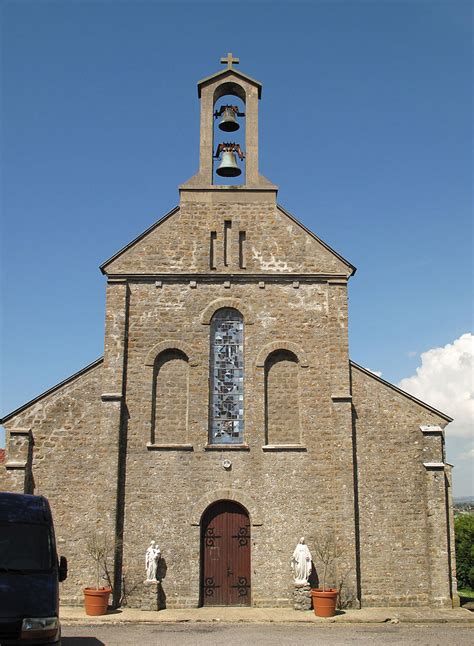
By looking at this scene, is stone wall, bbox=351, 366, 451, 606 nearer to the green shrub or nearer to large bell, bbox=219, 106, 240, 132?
large bell, bbox=219, 106, 240, 132

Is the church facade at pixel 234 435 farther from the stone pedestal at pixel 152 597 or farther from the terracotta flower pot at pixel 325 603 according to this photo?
the terracotta flower pot at pixel 325 603

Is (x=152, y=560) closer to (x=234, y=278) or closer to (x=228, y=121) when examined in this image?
(x=234, y=278)

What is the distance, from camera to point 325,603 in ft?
56.3

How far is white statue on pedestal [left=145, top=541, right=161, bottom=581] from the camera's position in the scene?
18.1 meters

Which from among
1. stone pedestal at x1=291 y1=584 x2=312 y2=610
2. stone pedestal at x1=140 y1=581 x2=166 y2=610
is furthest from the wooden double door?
stone pedestal at x1=291 y1=584 x2=312 y2=610

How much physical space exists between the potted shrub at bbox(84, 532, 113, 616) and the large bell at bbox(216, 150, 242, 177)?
11492mm

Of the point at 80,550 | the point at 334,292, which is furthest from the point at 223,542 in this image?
the point at 334,292

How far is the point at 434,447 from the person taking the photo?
19.4 meters

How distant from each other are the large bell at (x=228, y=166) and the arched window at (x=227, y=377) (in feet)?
14.5

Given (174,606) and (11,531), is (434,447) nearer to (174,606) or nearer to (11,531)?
(174,606)

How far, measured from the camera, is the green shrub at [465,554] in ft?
97.2

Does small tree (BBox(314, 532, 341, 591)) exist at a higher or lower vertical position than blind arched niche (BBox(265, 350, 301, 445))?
lower

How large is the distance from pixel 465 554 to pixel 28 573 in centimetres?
2451

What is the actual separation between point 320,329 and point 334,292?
1230mm
